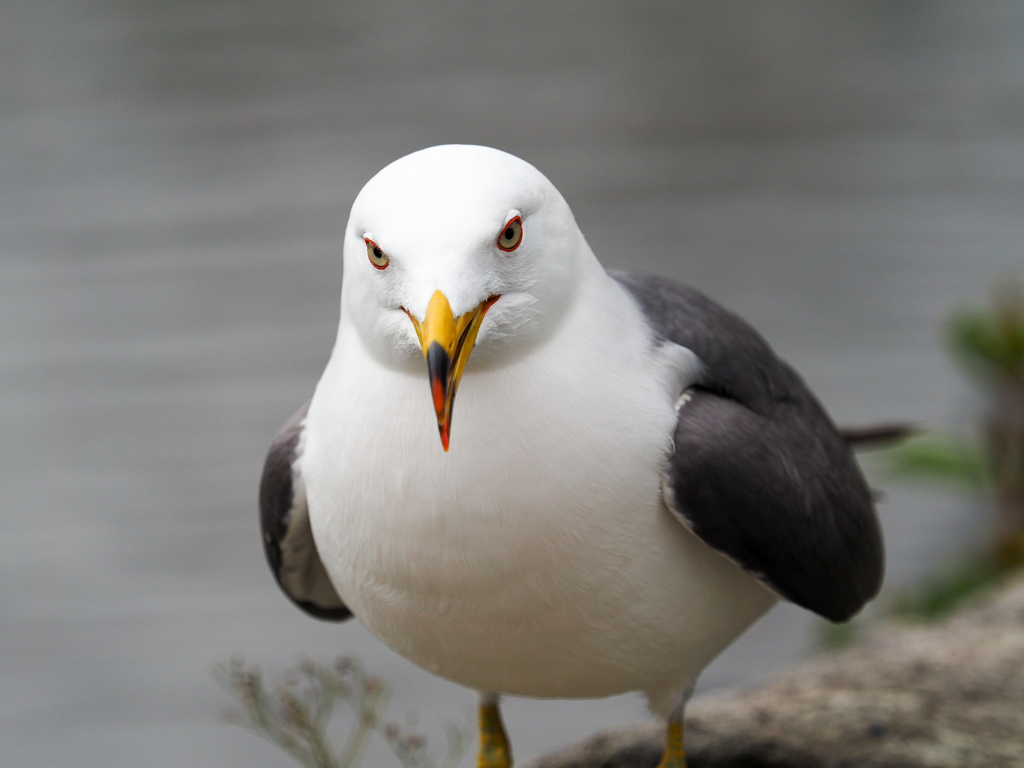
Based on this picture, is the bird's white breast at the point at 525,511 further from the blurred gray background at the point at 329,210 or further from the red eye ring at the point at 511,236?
the blurred gray background at the point at 329,210

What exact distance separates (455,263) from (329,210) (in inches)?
178

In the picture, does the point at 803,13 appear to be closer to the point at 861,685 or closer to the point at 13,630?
the point at 861,685

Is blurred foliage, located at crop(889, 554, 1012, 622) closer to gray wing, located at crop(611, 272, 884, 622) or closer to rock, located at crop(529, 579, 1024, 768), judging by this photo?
rock, located at crop(529, 579, 1024, 768)

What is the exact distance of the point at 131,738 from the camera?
5523 millimetres

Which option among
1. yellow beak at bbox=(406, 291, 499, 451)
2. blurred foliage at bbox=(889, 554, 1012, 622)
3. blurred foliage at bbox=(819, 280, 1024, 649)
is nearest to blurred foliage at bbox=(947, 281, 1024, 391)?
blurred foliage at bbox=(819, 280, 1024, 649)

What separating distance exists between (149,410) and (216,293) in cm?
70

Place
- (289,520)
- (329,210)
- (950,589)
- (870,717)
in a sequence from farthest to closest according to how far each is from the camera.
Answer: (329,210), (950,589), (870,717), (289,520)

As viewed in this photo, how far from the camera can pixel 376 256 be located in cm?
181

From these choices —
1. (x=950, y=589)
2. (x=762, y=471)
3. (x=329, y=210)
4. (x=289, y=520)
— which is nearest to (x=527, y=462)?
(x=762, y=471)

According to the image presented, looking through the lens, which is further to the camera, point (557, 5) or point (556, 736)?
point (557, 5)

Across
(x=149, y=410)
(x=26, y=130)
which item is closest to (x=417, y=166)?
(x=149, y=410)

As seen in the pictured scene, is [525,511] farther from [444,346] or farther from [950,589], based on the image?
[950,589]

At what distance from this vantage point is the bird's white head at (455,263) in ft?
5.59

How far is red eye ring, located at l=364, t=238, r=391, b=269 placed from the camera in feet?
5.88
